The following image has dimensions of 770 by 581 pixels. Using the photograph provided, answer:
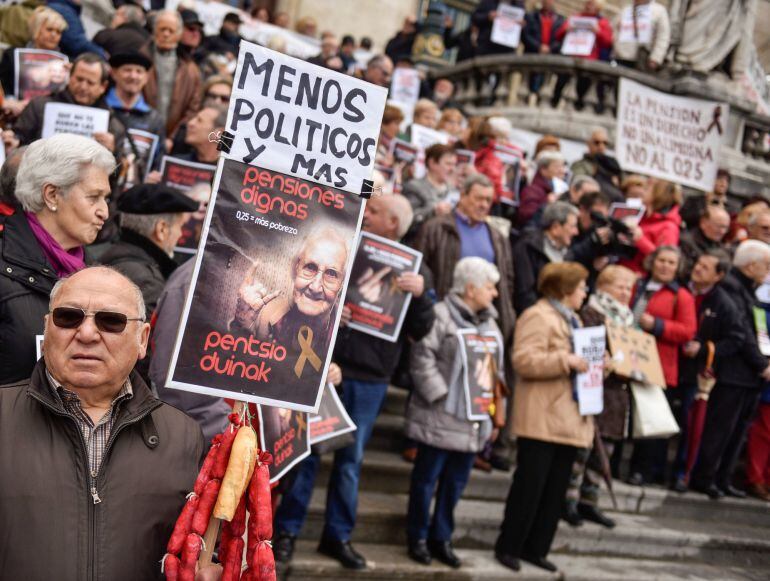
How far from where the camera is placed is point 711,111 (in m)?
11.0

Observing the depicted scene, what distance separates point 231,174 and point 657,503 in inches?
240

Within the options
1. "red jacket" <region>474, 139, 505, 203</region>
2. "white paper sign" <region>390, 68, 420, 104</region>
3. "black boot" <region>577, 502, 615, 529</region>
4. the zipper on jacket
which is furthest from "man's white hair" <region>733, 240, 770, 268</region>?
the zipper on jacket

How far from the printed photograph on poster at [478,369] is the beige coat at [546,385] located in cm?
27

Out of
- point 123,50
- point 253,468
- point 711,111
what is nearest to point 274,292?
point 253,468

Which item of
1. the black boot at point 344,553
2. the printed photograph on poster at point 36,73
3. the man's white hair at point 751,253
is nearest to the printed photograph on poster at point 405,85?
the man's white hair at point 751,253

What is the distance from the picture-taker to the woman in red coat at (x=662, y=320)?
8.00m

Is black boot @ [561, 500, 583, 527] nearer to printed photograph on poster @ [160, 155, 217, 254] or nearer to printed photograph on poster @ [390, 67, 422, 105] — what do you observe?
printed photograph on poster @ [160, 155, 217, 254]

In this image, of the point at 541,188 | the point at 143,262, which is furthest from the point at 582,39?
the point at 143,262

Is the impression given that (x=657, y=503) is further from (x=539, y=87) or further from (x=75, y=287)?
(x=539, y=87)

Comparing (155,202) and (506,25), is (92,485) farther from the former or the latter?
(506,25)

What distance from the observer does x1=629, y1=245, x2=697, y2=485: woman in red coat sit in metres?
8.00

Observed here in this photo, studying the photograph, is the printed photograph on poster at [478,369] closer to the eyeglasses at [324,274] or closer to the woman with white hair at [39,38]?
the eyeglasses at [324,274]

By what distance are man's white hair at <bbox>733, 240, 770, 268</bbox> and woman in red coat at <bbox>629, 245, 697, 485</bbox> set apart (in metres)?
0.89

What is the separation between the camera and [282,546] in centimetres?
552
